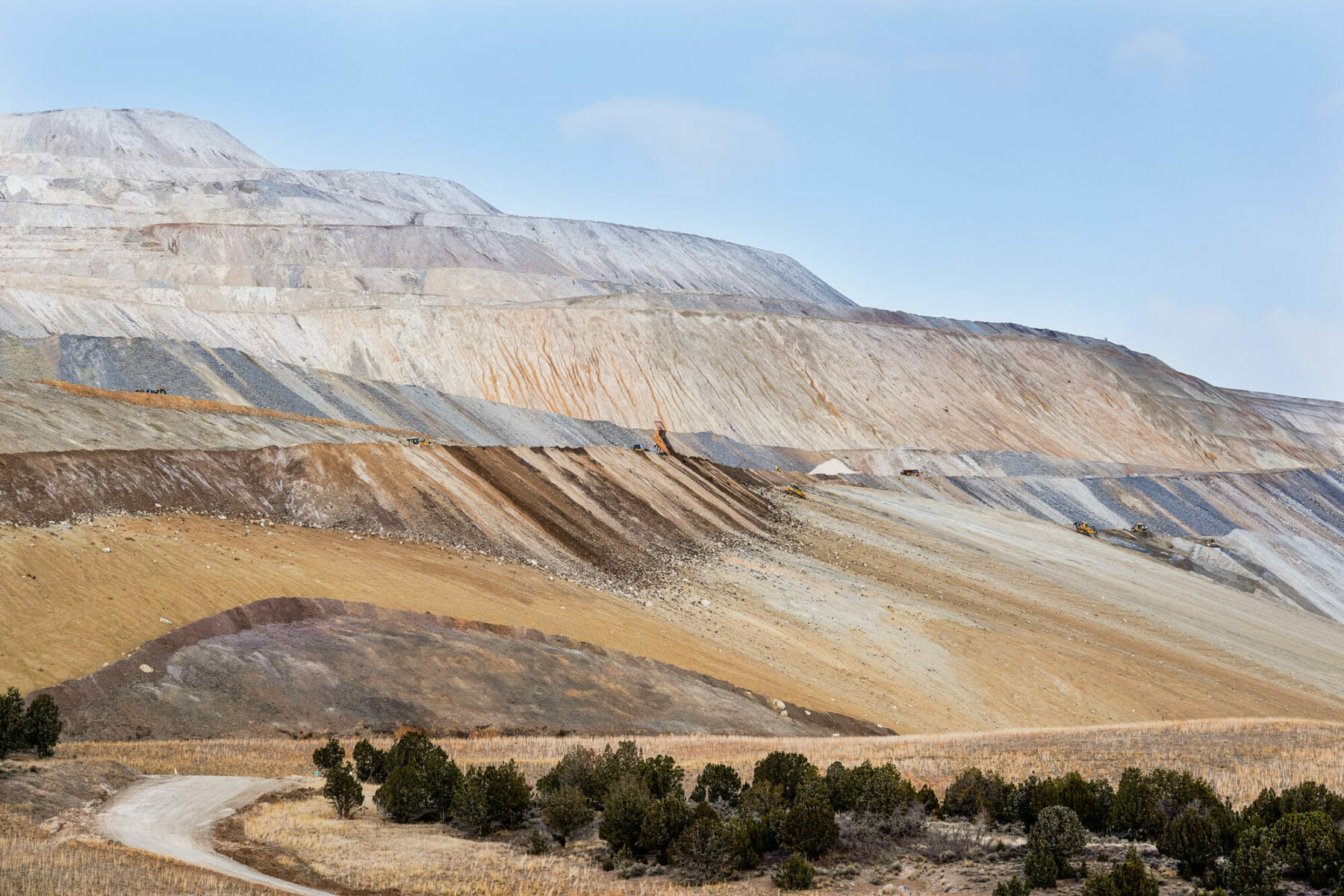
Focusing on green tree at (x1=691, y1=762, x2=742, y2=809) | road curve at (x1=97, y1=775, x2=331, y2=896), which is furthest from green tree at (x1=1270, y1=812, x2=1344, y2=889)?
road curve at (x1=97, y1=775, x2=331, y2=896)

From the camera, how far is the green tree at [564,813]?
15.9 m

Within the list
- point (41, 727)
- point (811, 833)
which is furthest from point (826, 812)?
point (41, 727)

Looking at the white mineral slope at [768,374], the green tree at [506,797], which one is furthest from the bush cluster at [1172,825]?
the white mineral slope at [768,374]

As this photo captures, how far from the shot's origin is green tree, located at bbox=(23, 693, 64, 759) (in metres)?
17.6

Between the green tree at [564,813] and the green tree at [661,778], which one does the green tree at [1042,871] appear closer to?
the green tree at [661,778]

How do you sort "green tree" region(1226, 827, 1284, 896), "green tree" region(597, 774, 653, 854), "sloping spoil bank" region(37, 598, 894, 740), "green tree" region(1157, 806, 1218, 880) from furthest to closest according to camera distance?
1. "sloping spoil bank" region(37, 598, 894, 740)
2. "green tree" region(597, 774, 653, 854)
3. "green tree" region(1157, 806, 1218, 880)
4. "green tree" region(1226, 827, 1284, 896)

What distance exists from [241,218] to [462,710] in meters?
127

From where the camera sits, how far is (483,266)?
462 ft

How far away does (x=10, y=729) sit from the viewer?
17359mm

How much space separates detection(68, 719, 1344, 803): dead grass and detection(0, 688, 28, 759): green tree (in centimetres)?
114

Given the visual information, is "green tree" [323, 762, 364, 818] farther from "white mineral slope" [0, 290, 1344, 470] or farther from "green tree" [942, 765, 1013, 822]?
"white mineral slope" [0, 290, 1344, 470]

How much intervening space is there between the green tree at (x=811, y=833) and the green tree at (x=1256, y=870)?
451cm

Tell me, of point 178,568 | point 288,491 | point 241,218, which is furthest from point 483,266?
point 178,568

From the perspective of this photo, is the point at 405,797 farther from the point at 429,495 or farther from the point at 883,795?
the point at 429,495
